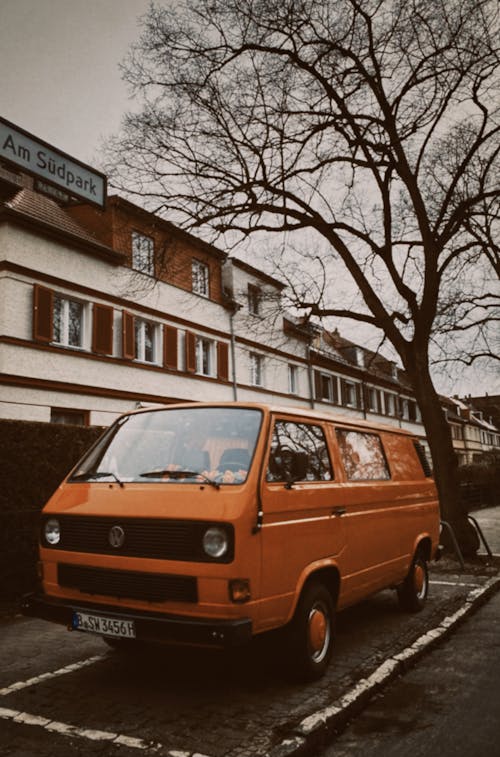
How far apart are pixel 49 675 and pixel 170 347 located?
61.3ft

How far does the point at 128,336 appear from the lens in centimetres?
2116

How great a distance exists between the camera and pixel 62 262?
1930 cm

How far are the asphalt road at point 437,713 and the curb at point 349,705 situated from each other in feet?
0.22

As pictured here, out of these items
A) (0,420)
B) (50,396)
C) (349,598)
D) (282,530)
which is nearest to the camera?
(282,530)

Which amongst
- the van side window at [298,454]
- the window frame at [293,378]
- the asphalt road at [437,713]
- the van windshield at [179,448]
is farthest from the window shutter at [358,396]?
the van windshield at [179,448]

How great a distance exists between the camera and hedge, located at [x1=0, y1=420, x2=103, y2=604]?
8008 mm

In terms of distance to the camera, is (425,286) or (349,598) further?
(425,286)

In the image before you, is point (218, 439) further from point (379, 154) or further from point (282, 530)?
point (379, 154)

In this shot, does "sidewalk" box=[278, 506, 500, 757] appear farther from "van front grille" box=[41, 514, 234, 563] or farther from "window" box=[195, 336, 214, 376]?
"window" box=[195, 336, 214, 376]

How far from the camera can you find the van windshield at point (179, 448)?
15.7 ft

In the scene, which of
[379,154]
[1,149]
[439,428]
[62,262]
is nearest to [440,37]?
[379,154]

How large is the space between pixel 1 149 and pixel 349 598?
478cm

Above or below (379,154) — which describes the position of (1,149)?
below

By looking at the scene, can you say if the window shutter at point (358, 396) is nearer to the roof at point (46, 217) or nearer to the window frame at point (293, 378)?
the window frame at point (293, 378)
